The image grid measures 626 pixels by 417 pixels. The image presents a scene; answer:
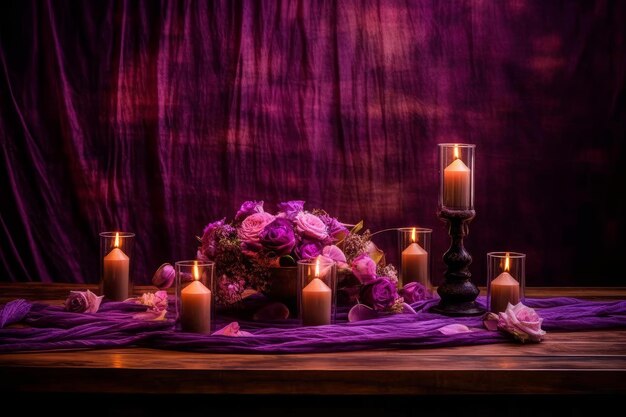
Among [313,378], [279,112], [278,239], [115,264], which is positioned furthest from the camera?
[279,112]

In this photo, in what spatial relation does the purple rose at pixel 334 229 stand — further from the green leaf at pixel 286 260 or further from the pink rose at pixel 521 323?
the pink rose at pixel 521 323

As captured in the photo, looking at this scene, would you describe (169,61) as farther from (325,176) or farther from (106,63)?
(325,176)

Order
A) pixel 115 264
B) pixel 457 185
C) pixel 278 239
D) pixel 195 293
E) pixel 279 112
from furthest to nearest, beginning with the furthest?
pixel 279 112
pixel 115 264
pixel 457 185
pixel 278 239
pixel 195 293

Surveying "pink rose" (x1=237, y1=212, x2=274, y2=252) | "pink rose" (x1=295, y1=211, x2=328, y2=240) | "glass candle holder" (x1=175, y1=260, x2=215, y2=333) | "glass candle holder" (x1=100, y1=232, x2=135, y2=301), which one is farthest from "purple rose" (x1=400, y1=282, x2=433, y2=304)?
"glass candle holder" (x1=100, y1=232, x2=135, y2=301)

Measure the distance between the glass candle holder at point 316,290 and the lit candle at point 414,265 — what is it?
1.21 ft

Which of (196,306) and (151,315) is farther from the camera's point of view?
(151,315)

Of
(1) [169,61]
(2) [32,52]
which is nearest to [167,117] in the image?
(1) [169,61]

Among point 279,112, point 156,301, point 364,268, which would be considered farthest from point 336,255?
A: point 279,112

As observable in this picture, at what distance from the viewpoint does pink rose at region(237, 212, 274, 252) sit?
2.03m

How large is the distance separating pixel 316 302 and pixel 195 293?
270 millimetres

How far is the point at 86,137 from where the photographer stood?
3367 mm

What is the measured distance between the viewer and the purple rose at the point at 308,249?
2033 mm

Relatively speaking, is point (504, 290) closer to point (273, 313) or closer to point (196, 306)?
point (273, 313)

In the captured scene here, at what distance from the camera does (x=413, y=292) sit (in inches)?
87.7
